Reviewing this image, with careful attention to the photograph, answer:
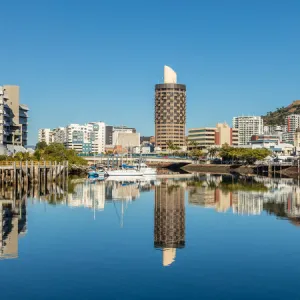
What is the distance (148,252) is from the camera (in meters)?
42.2

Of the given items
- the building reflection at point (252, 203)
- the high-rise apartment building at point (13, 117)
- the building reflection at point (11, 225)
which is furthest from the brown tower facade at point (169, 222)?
the high-rise apartment building at point (13, 117)

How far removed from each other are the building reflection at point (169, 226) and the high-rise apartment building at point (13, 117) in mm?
78565

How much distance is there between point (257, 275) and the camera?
35.6 meters

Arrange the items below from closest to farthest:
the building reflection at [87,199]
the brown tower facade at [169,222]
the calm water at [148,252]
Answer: the calm water at [148,252] → the brown tower facade at [169,222] → the building reflection at [87,199]

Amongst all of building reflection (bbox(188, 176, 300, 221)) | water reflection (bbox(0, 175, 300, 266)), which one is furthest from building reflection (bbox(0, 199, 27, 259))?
building reflection (bbox(188, 176, 300, 221))

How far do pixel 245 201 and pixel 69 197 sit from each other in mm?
27783

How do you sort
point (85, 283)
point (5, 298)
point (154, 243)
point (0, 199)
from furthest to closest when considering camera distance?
point (0, 199)
point (154, 243)
point (85, 283)
point (5, 298)

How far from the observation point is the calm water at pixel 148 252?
1272 inches

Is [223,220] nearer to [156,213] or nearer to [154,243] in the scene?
[156,213]

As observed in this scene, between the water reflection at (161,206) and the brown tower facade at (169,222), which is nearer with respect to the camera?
the brown tower facade at (169,222)

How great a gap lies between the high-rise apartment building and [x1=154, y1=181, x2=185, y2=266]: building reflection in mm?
78565

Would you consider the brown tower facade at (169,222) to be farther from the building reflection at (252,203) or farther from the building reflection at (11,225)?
the building reflection at (11,225)

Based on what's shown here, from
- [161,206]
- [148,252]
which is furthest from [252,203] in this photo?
[148,252]

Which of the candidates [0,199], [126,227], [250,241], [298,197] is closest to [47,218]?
[126,227]
